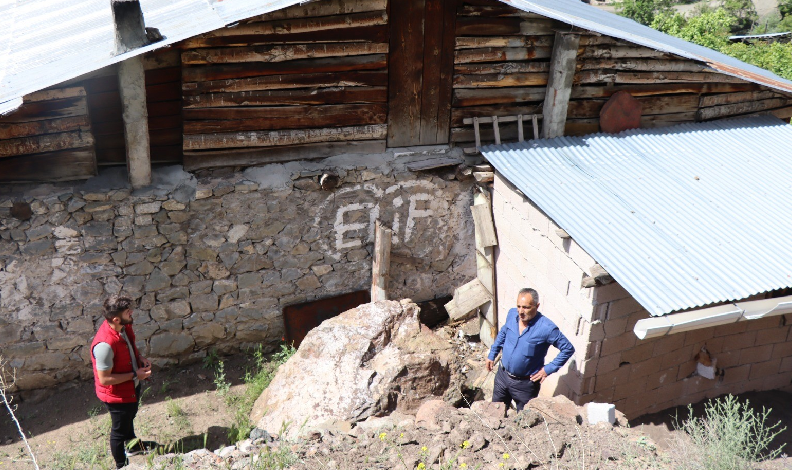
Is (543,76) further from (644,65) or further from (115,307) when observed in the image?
(115,307)

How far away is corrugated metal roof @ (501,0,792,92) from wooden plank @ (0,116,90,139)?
12.6ft

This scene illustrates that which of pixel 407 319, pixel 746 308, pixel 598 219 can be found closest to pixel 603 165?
pixel 598 219

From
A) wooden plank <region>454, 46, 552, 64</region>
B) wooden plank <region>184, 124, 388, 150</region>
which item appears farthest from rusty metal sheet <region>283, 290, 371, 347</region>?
wooden plank <region>454, 46, 552, 64</region>

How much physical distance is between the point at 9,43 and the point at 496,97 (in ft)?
15.9

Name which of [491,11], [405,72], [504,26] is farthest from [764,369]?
[405,72]

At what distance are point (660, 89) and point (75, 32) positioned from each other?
6.00m

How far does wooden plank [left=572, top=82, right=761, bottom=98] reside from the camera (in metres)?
6.62

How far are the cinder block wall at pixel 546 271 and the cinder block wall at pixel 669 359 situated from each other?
145 millimetres

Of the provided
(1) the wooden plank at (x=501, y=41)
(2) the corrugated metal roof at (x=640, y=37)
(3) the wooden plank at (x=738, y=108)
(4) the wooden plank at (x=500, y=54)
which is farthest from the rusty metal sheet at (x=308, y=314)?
(3) the wooden plank at (x=738, y=108)

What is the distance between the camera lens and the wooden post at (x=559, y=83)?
6.25m

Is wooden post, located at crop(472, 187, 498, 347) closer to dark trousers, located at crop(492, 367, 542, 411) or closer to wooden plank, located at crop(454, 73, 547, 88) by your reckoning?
wooden plank, located at crop(454, 73, 547, 88)

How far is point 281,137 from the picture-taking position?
19.4 feet

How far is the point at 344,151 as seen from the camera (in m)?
6.19

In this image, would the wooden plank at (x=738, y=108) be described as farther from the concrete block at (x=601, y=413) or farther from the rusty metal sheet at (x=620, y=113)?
the concrete block at (x=601, y=413)
